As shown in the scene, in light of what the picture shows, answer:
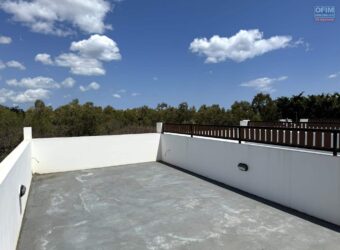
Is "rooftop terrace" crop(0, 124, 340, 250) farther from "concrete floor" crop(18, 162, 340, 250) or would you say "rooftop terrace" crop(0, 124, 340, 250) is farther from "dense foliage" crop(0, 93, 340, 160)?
"dense foliage" crop(0, 93, 340, 160)

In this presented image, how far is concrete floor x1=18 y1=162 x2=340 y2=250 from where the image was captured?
3350 mm

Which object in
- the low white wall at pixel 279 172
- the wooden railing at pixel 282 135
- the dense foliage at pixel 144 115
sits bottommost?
the low white wall at pixel 279 172

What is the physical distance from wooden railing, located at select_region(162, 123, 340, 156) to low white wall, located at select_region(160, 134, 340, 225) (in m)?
0.17

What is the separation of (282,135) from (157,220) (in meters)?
2.73

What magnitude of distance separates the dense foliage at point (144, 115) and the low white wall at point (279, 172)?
547 cm

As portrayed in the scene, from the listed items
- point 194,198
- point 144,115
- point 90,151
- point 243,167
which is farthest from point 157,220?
point 144,115

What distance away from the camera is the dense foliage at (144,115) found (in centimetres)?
1089

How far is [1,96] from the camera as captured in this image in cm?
1512

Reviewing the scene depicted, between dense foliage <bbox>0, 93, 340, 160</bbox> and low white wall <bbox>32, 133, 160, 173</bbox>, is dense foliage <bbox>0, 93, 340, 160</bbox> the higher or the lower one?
the higher one

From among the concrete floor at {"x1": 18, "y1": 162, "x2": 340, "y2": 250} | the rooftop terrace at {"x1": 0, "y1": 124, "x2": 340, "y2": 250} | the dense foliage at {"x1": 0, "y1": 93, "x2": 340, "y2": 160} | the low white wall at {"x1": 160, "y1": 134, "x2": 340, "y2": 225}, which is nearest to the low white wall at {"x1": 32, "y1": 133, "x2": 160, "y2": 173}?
the rooftop terrace at {"x1": 0, "y1": 124, "x2": 340, "y2": 250}

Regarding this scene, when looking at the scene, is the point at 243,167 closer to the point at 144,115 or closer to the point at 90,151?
the point at 90,151

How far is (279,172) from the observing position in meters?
4.84

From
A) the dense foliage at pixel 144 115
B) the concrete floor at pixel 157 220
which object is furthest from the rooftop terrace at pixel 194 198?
the dense foliage at pixel 144 115

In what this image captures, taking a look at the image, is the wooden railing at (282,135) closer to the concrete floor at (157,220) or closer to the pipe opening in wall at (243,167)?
the pipe opening in wall at (243,167)
